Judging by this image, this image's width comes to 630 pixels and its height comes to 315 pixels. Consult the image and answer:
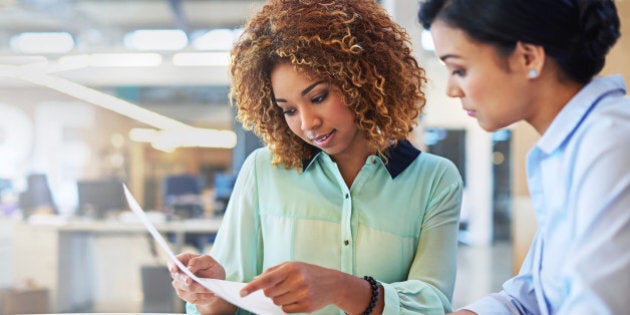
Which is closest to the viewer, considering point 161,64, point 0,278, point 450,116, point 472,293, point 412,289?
point 412,289

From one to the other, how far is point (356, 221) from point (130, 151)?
28.8ft

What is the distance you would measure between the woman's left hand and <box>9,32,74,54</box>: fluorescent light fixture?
24.9 feet

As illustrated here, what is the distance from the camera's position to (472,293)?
5996 mm

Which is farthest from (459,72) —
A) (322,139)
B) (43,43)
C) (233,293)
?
(43,43)

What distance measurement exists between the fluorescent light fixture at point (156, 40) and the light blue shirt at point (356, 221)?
6.76 m

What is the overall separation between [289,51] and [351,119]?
0.20m

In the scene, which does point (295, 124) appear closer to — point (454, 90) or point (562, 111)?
point (454, 90)

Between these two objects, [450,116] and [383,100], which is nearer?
[383,100]

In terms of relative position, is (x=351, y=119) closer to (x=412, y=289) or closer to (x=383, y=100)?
(x=383, y=100)

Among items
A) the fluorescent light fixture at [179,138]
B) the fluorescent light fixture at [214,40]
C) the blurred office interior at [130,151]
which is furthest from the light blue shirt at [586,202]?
the fluorescent light fixture at [179,138]

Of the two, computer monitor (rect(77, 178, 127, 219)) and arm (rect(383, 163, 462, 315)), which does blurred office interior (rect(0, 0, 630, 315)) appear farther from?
arm (rect(383, 163, 462, 315))

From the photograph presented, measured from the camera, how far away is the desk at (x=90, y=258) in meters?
5.36

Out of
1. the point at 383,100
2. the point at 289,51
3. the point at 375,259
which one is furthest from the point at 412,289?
the point at 289,51

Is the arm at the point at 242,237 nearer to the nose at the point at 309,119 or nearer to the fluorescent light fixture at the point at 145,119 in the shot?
the nose at the point at 309,119
